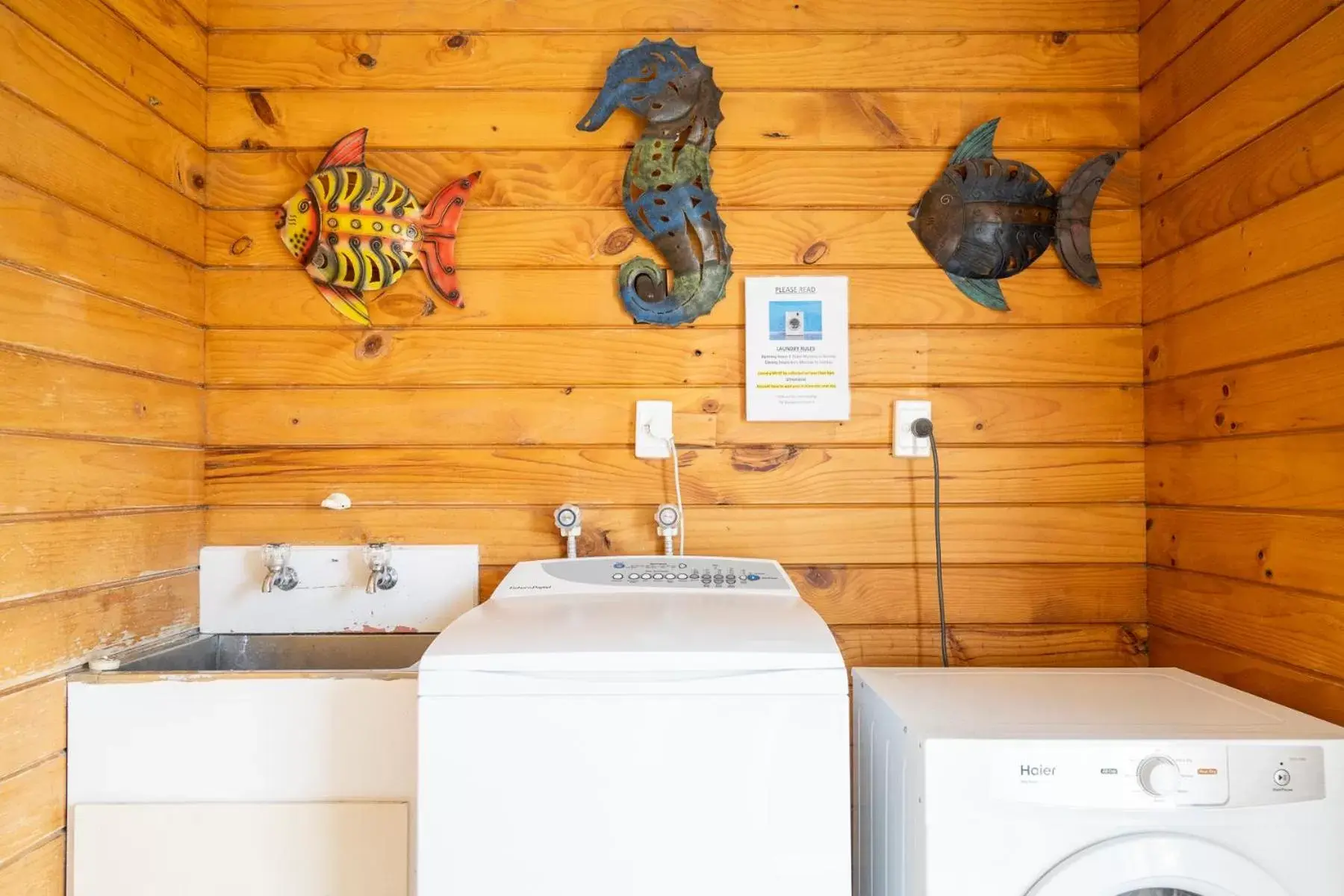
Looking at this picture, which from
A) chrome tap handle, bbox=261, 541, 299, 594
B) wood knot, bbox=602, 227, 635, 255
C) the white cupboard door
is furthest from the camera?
wood knot, bbox=602, 227, 635, 255

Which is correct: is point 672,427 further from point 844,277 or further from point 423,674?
point 423,674

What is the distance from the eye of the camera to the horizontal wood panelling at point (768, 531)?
154cm

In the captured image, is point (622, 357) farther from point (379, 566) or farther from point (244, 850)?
point (244, 850)

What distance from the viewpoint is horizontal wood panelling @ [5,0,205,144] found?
119 centimetres

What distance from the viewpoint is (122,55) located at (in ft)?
4.37

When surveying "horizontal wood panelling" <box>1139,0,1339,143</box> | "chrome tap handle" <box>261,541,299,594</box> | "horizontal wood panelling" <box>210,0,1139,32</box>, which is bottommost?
"chrome tap handle" <box>261,541,299,594</box>

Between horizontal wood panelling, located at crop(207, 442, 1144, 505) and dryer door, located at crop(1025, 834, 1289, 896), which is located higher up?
horizontal wood panelling, located at crop(207, 442, 1144, 505)

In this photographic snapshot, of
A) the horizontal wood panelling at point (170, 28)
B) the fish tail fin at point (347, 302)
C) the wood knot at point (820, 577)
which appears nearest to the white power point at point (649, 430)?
the wood knot at point (820, 577)

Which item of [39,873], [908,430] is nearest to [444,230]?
[908,430]

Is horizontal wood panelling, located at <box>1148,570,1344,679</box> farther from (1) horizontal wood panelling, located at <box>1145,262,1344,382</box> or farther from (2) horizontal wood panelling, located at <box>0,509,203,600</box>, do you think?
(2) horizontal wood panelling, located at <box>0,509,203,600</box>

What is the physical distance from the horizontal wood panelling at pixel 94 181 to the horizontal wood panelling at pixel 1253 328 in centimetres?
199

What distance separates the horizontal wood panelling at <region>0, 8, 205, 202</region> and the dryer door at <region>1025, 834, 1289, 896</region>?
6.07ft

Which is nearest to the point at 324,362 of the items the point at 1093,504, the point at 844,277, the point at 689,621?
the point at 689,621

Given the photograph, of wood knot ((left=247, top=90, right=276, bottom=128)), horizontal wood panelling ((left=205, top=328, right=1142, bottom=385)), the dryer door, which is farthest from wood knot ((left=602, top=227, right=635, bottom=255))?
the dryer door
